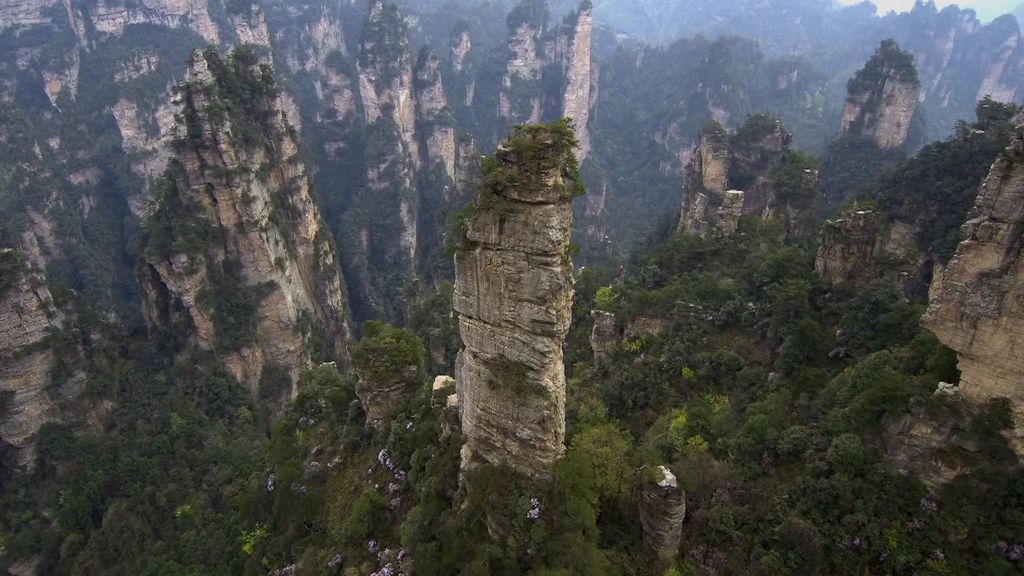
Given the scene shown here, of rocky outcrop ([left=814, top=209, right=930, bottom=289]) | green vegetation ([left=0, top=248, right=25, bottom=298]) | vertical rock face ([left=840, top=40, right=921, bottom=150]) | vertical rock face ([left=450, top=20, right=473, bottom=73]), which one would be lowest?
green vegetation ([left=0, top=248, right=25, bottom=298])

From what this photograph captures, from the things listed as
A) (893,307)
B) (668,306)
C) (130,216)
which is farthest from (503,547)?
(130,216)

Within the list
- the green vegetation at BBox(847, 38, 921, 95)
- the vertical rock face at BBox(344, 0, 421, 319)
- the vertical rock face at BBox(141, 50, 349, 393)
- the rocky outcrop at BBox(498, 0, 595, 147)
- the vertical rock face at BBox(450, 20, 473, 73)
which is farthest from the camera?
the vertical rock face at BBox(450, 20, 473, 73)

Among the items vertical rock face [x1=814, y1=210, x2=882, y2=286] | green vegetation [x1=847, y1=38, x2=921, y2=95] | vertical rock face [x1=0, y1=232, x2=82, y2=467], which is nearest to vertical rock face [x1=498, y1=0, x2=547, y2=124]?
green vegetation [x1=847, y1=38, x2=921, y2=95]

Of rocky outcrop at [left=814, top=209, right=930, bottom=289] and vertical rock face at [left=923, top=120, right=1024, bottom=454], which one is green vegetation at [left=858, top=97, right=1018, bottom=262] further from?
vertical rock face at [left=923, top=120, right=1024, bottom=454]

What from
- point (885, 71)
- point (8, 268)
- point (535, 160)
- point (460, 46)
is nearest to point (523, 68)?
point (460, 46)

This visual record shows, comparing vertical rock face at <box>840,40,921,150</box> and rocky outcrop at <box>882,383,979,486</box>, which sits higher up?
vertical rock face at <box>840,40,921,150</box>

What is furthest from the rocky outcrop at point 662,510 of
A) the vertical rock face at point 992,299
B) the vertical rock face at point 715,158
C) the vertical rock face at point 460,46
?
the vertical rock face at point 460,46

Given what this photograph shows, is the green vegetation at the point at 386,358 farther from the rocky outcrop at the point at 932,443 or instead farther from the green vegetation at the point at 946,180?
the green vegetation at the point at 946,180

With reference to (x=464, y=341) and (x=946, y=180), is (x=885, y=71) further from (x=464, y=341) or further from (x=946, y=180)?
(x=464, y=341)

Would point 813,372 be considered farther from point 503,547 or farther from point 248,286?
point 248,286
